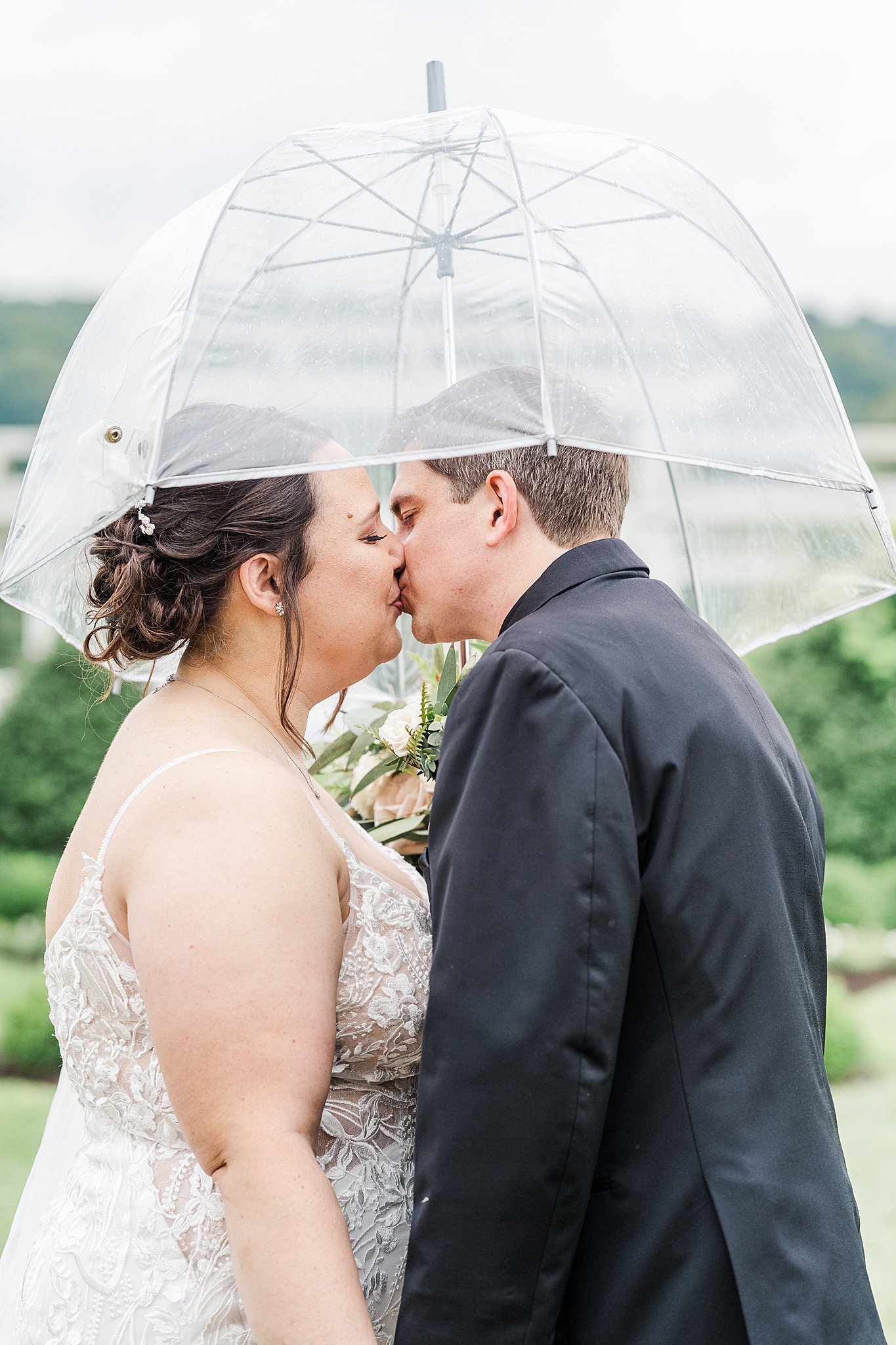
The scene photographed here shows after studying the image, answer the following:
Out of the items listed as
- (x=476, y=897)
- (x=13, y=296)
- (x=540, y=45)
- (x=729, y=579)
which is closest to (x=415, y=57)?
(x=540, y=45)

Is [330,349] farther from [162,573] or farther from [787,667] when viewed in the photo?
[787,667]

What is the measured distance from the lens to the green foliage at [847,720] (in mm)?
7641

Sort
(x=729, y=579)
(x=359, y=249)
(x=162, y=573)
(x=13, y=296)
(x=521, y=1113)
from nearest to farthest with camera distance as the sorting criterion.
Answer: (x=521, y=1113) < (x=359, y=249) < (x=162, y=573) < (x=729, y=579) < (x=13, y=296)

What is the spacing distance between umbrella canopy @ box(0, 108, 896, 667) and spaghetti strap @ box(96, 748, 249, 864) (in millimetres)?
372

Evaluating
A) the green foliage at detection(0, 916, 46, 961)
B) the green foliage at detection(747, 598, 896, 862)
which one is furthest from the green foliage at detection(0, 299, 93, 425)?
the green foliage at detection(747, 598, 896, 862)

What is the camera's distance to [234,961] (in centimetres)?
160

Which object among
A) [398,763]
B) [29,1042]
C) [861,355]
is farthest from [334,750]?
[861,355]

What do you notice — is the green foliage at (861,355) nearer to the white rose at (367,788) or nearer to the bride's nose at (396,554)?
the white rose at (367,788)

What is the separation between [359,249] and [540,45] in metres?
24.8

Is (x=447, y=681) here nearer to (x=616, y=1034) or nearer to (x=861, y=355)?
(x=616, y=1034)

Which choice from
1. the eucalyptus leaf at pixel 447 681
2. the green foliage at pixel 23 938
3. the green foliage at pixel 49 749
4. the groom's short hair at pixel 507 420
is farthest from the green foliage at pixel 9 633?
the groom's short hair at pixel 507 420

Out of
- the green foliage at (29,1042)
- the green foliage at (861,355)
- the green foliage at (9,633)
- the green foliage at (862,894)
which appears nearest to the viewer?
the green foliage at (29,1042)

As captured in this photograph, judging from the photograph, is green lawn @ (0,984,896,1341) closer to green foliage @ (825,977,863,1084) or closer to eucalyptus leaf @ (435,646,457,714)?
green foliage @ (825,977,863,1084)

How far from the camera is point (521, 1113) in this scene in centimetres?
151
